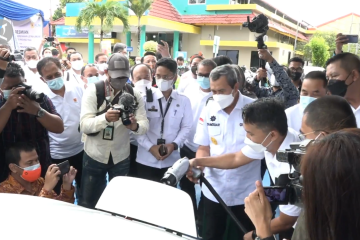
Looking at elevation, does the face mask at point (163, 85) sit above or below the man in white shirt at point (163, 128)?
above

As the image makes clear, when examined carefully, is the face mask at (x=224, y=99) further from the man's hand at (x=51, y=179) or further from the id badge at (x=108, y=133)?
the man's hand at (x=51, y=179)

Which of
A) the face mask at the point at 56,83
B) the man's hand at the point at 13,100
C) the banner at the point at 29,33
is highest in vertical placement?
the banner at the point at 29,33

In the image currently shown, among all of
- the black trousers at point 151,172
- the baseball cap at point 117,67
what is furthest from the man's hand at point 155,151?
the baseball cap at point 117,67

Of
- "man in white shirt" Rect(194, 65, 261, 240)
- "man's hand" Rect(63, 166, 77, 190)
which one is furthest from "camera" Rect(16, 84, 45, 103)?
"man in white shirt" Rect(194, 65, 261, 240)

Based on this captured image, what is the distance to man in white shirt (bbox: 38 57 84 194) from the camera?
3180mm

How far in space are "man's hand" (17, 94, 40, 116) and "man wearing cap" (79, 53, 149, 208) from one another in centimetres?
43

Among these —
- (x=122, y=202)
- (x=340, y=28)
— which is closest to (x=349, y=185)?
(x=122, y=202)

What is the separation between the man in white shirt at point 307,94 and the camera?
3021mm

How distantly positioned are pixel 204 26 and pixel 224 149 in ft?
66.4

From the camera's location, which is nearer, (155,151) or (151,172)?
(155,151)

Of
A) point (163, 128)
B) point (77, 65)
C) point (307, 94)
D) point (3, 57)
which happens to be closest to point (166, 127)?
point (163, 128)

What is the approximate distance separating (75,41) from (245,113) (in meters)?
25.6

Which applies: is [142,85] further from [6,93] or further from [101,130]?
[6,93]

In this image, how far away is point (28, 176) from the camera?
7.68ft
